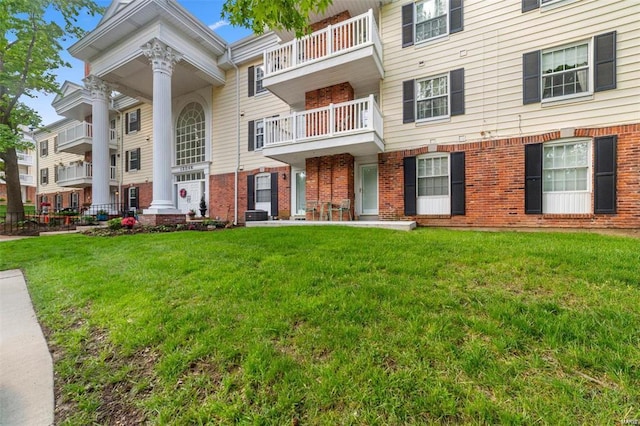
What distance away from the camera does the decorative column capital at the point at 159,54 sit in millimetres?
11228

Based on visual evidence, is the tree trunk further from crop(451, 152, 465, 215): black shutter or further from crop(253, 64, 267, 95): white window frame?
crop(451, 152, 465, 215): black shutter

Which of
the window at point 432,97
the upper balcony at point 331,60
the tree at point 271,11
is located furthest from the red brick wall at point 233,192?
the tree at point 271,11

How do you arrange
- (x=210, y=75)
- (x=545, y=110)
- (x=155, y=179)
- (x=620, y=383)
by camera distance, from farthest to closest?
1. (x=210, y=75)
2. (x=155, y=179)
3. (x=545, y=110)
4. (x=620, y=383)

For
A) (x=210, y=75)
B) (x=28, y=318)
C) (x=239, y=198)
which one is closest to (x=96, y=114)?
(x=210, y=75)

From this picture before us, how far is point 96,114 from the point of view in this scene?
1417 cm

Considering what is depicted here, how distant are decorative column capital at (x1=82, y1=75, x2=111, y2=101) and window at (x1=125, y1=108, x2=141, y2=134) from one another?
3315mm

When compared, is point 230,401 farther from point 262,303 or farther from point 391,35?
point 391,35

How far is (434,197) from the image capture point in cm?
919

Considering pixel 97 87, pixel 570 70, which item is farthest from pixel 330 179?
pixel 97 87

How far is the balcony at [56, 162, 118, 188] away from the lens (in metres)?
18.3

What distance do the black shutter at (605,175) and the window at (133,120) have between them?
21875 mm

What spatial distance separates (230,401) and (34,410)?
1.41 m

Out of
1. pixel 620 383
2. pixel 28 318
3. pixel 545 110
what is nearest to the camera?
pixel 620 383

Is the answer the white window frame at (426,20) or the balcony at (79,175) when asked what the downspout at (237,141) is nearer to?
the white window frame at (426,20)
